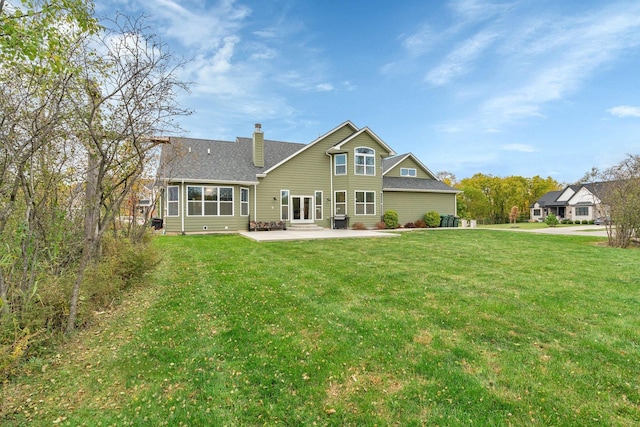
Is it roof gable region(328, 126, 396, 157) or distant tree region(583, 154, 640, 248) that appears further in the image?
roof gable region(328, 126, 396, 157)

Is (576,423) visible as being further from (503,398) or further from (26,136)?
(26,136)

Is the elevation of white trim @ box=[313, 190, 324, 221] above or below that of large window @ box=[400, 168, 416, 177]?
below

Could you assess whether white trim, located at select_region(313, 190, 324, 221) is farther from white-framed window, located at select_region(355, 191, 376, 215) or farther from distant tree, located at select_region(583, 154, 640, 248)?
distant tree, located at select_region(583, 154, 640, 248)

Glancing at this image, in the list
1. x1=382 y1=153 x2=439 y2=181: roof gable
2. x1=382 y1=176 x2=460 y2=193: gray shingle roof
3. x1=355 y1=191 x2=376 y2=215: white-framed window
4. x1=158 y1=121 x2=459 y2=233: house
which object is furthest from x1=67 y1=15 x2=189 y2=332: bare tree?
x1=382 y1=153 x2=439 y2=181: roof gable

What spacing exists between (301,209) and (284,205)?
1.14 metres

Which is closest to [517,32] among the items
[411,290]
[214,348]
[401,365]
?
[411,290]

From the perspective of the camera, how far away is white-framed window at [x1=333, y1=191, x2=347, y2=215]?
19734 mm

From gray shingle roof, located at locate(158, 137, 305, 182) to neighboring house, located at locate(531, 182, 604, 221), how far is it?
1575 inches

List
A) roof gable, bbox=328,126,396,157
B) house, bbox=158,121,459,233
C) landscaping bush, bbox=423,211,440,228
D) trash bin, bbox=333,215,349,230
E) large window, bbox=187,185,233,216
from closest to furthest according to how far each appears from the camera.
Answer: large window, bbox=187,185,233,216 < house, bbox=158,121,459,233 < roof gable, bbox=328,126,396,157 < trash bin, bbox=333,215,349,230 < landscaping bush, bbox=423,211,440,228

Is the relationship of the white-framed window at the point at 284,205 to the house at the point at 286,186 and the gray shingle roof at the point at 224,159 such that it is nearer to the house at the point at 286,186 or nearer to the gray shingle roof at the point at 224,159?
the house at the point at 286,186

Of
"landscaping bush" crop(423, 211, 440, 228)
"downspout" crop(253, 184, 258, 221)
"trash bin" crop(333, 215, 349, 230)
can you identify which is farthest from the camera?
"landscaping bush" crop(423, 211, 440, 228)

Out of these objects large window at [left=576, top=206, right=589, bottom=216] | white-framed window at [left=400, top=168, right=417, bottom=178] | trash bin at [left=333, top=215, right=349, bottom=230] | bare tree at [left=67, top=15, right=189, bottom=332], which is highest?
white-framed window at [left=400, top=168, right=417, bottom=178]

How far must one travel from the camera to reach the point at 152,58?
367cm

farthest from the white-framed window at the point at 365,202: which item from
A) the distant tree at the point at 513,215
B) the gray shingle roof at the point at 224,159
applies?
the distant tree at the point at 513,215
